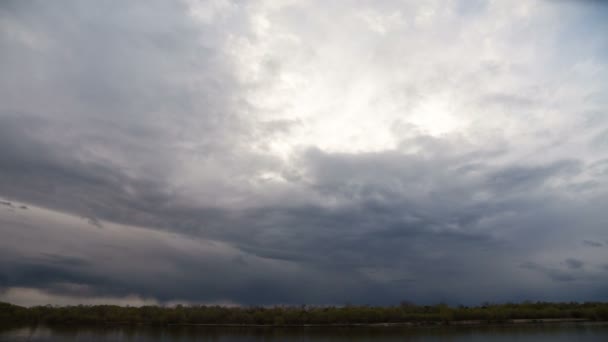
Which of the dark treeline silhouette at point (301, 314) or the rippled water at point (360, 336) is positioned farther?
the dark treeline silhouette at point (301, 314)

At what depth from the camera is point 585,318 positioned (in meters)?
145

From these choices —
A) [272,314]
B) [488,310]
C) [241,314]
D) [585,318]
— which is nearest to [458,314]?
[488,310]

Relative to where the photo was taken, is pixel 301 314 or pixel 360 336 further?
pixel 301 314

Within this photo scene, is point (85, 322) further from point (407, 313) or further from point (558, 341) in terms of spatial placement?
point (558, 341)

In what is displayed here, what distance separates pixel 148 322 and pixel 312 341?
95.1m

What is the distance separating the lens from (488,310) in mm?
149375

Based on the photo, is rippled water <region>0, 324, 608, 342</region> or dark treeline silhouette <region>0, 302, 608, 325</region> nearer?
rippled water <region>0, 324, 608, 342</region>

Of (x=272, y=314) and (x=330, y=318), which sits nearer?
(x=330, y=318)

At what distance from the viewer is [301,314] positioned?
154 metres

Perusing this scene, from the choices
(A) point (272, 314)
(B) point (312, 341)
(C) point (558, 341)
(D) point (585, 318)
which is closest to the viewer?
(C) point (558, 341)

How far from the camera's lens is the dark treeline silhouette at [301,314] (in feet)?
479

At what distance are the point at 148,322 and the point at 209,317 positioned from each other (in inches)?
944

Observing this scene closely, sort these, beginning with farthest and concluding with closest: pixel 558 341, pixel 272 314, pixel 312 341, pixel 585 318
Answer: pixel 272 314 → pixel 585 318 → pixel 312 341 → pixel 558 341

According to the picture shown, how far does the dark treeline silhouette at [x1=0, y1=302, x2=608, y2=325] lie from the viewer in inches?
5748
